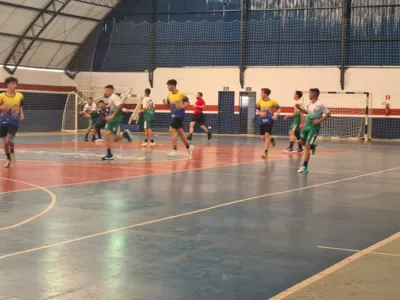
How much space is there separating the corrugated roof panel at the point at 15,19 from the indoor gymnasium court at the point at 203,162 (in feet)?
0.26

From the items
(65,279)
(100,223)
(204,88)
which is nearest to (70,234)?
(100,223)

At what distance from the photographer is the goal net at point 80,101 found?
45469 millimetres

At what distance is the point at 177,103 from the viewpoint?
23.8 meters

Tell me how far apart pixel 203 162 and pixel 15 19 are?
22.5 metres

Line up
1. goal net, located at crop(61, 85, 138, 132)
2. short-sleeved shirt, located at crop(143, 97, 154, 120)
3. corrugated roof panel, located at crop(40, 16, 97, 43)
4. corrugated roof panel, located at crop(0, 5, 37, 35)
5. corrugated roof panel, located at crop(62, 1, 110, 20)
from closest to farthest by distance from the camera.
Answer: short-sleeved shirt, located at crop(143, 97, 154, 120), corrugated roof panel, located at crop(0, 5, 37, 35), corrugated roof panel, located at crop(62, 1, 110, 20), corrugated roof panel, located at crop(40, 16, 97, 43), goal net, located at crop(61, 85, 138, 132)

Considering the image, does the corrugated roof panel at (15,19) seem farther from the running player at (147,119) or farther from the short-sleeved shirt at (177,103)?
the short-sleeved shirt at (177,103)

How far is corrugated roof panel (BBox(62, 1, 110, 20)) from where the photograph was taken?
42.7 meters

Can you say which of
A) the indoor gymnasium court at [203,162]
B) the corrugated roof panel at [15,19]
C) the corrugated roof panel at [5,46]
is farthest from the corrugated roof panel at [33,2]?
the corrugated roof panel at [5,46]

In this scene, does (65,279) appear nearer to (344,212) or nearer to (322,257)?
(322,257)

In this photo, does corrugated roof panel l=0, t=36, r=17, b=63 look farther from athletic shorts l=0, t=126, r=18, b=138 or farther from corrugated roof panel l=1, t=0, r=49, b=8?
athletic shorts l=0, t=126, r=18, b=138

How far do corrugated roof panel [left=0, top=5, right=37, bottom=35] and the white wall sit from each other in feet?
23.9

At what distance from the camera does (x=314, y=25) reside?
1677 inches

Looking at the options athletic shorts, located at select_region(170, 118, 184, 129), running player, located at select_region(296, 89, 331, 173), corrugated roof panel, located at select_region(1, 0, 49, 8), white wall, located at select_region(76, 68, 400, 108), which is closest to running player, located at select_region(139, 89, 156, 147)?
athletic shorts, located at select_region(170, 118, 184, 129)

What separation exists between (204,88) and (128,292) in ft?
130
